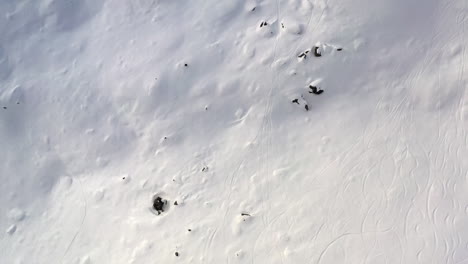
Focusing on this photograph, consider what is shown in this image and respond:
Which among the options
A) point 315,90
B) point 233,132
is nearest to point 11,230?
point 233,132

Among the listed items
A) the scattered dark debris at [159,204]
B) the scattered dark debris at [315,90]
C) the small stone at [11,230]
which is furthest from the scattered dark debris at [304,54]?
the small stone at [11,230]

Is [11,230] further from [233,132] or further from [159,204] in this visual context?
[233,132]

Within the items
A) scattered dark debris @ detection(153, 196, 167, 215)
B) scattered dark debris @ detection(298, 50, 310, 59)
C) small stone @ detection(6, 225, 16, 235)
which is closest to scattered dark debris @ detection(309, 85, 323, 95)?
scattered dark debris @ detection(298, 50, 310, 59)

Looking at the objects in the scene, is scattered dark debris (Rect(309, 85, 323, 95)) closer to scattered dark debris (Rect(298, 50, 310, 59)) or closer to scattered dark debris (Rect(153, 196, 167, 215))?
scattered dark debris (Rect(298, 50, 310, 59))

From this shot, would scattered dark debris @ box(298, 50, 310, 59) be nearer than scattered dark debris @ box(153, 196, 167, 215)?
No

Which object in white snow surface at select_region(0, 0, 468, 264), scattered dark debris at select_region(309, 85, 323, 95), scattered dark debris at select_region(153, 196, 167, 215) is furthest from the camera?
scattered dark debris at select_region(309, 85, 323, 95)

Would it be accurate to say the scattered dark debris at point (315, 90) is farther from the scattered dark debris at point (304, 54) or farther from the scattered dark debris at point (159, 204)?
the scattered dark debris at point (159, 204)

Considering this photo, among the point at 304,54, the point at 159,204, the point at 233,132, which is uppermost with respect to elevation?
the point at 304,54

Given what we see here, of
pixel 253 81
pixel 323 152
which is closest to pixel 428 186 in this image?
pixel 323 152
